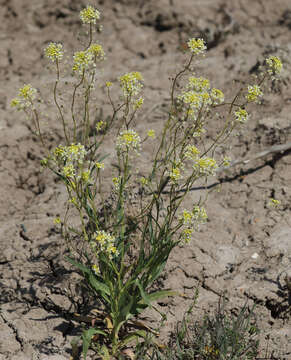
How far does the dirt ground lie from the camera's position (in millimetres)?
3391

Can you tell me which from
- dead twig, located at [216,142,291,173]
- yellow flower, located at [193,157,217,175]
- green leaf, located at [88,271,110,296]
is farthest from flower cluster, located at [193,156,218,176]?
dead twig, located at [216,142,291,173]

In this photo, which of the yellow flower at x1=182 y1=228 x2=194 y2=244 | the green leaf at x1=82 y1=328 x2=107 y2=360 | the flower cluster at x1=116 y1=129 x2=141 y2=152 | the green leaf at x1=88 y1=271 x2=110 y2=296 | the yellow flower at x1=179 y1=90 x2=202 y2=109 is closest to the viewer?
the flower cluster at x1=116 y1=129 x2=141 y2=152

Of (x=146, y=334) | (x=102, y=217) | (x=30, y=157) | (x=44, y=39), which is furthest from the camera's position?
(x=44, y=39)

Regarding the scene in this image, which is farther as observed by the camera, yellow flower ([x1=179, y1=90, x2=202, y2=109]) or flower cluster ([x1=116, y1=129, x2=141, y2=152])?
yellow flower ([x1=179, y1=90, x2=202, y2=109])

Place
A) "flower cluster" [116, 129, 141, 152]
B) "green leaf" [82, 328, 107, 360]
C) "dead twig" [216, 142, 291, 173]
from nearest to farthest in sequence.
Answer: "flower cluster" [116, 129, 141, 152] < "green leaf" [82, 328, 107, 360] < "dead twig" [216, 142, 291, 173]

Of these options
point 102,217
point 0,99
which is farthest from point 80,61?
point 0,99

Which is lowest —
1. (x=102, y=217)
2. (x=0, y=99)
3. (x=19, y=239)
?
(x=19, y=239)

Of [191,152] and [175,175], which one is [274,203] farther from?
[175,175]

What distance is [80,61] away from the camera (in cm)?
262

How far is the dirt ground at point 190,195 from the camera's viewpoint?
11.1 ft

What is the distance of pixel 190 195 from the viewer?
423cm

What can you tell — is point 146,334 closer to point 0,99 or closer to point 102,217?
point 102,217

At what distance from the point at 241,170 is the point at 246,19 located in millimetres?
3741

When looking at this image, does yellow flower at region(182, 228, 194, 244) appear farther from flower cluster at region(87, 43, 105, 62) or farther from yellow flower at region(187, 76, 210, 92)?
flower cluster at region(87, 43, 105, 62)
